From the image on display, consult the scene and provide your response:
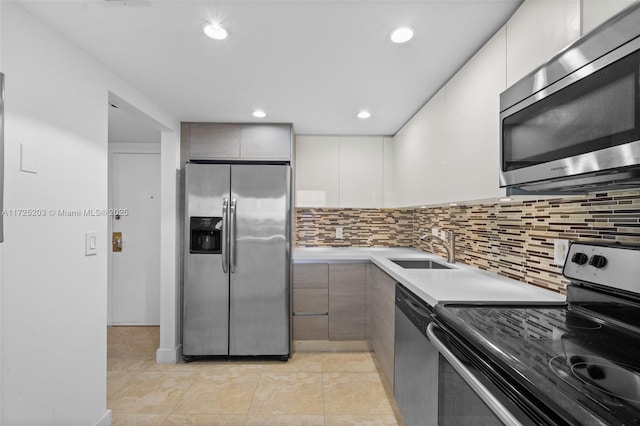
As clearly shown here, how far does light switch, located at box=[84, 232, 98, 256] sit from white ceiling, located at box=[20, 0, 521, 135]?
102 centimetres

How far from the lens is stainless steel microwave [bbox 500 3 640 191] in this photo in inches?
27.2

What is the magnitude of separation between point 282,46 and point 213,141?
159cm

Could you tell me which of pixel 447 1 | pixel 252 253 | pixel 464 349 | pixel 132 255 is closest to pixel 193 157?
pixel 252 253

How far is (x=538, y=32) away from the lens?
3.58 feet

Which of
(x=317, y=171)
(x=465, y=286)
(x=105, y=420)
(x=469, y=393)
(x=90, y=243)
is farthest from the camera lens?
(x=317, y=171)

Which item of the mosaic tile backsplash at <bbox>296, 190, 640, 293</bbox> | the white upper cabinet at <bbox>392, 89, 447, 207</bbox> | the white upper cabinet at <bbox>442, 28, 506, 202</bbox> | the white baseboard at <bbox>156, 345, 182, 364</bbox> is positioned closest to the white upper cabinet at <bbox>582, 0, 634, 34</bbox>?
the white upper cabinet at <bbox>442, 28, 506, 202</bbox>

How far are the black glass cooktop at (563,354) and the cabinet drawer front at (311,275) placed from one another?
1733 millimetres

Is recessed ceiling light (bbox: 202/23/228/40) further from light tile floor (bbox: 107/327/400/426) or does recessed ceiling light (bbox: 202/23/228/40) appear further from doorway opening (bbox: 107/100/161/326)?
doorway opening (bbox: 107/100/161/326)

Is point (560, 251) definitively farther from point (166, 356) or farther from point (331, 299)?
point (166, 356)

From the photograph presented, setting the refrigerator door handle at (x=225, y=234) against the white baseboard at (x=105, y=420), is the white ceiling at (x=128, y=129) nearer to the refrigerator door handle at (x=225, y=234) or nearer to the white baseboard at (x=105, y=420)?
the refrigerator door handle at (x=225, y=234)

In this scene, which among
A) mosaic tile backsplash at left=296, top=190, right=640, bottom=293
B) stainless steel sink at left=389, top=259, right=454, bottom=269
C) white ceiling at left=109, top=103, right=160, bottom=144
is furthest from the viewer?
white ceiling at left=109, top=103, right=160, bottom=144

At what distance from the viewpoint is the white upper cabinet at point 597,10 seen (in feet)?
2.60

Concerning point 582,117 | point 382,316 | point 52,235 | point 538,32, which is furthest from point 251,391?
point 538,32

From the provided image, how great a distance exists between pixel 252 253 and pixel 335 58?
5.75 feet
